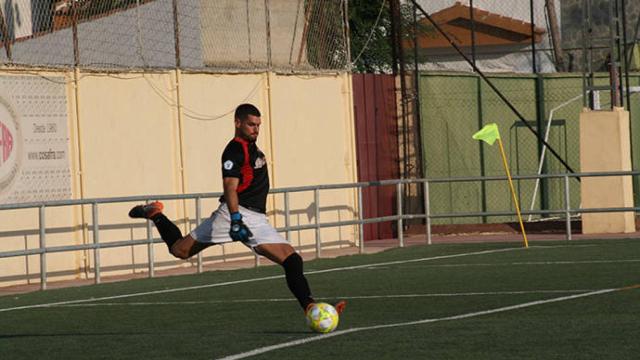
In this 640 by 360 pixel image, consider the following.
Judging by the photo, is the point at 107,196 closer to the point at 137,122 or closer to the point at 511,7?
the point at 137,122

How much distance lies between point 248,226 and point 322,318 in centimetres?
120

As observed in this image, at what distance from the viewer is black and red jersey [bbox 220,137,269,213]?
43.8 feet

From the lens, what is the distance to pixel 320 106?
28.5 m

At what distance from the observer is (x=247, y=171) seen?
44.1 ft

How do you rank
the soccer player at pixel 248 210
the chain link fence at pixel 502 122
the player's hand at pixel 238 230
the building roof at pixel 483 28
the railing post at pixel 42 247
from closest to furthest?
the player's hand at pixel 238 230 → the soccer player at pixel 248 210 → the railing post at pixel 42 247 → the chain link fence at pixel 502 122 → the building roof at pixel 483 28

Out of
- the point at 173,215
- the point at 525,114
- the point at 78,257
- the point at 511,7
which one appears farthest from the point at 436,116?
the point at 511,7


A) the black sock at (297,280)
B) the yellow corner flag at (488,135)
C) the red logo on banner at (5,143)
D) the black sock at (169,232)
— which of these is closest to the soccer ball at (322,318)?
the black sock at (297,280)

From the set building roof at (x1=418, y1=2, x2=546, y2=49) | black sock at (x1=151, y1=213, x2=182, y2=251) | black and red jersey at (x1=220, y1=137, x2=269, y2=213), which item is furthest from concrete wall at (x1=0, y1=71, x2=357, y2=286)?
building roof at (x1=418, y1=2, x2=546, y2=49)

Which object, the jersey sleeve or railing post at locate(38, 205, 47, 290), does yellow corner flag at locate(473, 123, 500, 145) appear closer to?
railing post at locate(38, 205, 47, 290)

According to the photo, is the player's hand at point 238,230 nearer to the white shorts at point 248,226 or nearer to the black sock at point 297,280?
the white shorts at point 248,226

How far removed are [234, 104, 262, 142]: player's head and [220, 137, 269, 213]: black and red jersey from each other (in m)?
0.06

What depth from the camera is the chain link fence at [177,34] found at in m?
23.0

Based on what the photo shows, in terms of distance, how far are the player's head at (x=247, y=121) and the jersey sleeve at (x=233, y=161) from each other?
→ 5.0 inches

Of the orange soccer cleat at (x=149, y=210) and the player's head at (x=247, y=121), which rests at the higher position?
the player's head at (x=247, y=121)
